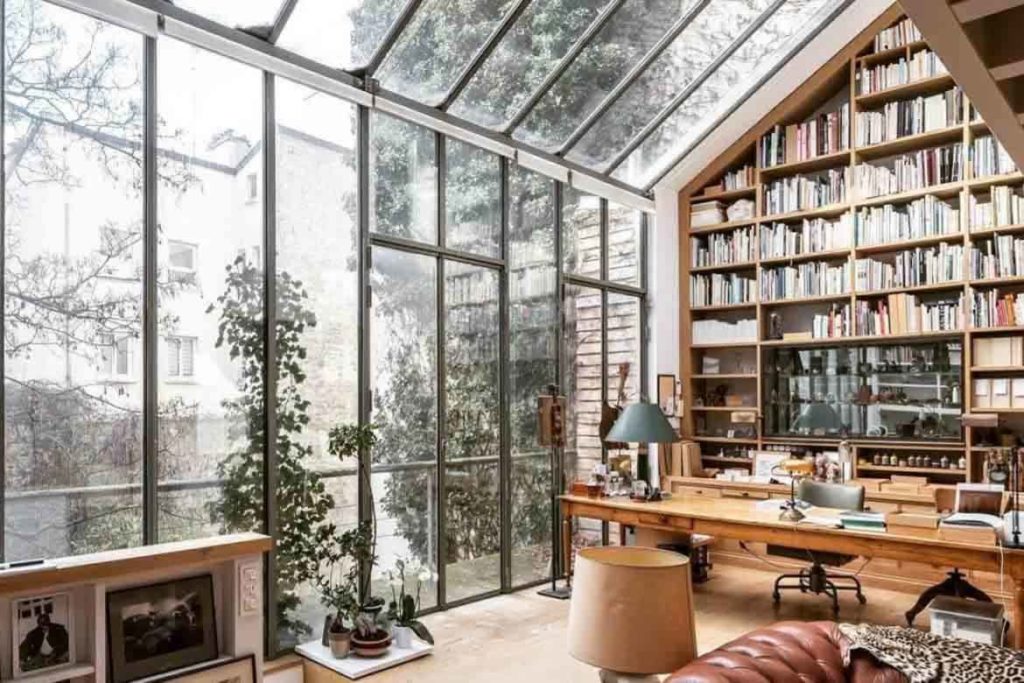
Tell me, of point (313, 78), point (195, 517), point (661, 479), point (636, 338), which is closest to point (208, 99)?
point (313, 78)

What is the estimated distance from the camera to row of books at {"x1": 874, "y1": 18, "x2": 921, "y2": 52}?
5.73 metres

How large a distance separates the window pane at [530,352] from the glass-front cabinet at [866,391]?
2.03 meters

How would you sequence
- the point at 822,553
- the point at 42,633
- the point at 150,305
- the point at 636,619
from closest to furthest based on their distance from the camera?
the point at 636,619
the point at 42,633
the point at 150,305
the point at 822,553

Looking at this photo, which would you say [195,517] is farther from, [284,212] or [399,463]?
[284,212]

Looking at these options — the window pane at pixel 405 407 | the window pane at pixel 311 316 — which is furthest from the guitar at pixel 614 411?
the window pane at pixel 311 316

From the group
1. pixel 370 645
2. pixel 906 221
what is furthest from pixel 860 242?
pixel 370 645

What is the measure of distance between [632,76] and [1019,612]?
155 inches

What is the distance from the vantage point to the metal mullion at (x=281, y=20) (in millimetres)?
3869

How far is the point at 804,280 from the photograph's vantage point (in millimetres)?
6270

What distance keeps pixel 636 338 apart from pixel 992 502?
118 inches

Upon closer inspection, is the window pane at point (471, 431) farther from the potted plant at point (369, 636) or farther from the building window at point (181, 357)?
the building window at point (181, 357)

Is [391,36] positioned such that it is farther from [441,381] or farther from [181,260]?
[441,381]

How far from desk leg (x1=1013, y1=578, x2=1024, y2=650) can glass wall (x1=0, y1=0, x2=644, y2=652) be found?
2.92 m

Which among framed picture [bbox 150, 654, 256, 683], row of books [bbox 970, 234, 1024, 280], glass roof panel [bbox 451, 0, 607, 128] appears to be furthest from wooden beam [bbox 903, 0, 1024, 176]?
row of books [bbox 970, 234, 1024, 280]
